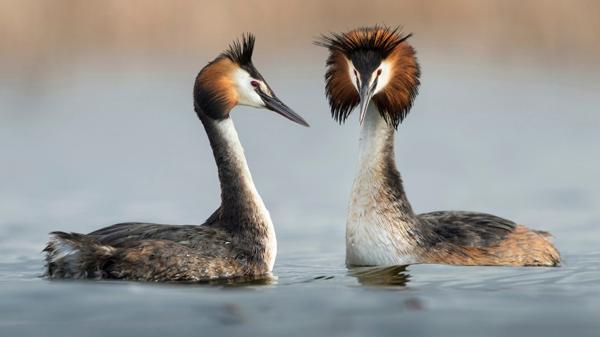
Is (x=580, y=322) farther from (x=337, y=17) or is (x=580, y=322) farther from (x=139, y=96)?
(x=337, y=17)

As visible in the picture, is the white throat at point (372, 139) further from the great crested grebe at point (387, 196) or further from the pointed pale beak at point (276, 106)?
the pointed pale beak at point (276, 106)

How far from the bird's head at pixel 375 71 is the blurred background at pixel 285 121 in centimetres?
168

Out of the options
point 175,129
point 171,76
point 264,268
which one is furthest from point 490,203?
point 171,76

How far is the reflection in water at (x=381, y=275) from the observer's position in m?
9.50

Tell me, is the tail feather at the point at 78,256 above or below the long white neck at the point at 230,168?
below

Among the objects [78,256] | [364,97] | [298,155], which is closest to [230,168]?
[364,97]

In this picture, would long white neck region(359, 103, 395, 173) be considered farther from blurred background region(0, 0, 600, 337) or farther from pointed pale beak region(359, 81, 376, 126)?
blurred background region(0, 0, 600, 337)

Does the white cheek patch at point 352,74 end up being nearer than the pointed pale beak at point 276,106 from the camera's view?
No

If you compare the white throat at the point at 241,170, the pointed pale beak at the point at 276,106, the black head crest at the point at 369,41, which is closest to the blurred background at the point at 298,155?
the white throat at the point at 241,170

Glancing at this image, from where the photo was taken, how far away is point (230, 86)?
34.2ft

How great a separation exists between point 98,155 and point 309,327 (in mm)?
10740

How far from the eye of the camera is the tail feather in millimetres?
9391

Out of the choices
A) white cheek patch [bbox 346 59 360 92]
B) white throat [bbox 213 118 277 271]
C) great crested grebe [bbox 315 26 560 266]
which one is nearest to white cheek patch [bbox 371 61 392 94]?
great crested grebe [bbox 315 26 560 266]

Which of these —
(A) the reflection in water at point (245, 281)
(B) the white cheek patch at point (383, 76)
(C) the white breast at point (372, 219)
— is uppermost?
(B) the white cheek patch at point (383, 76)
